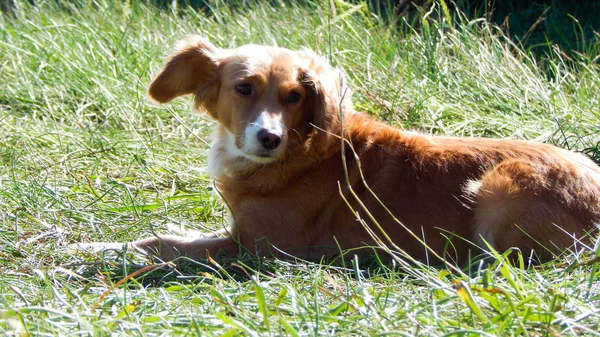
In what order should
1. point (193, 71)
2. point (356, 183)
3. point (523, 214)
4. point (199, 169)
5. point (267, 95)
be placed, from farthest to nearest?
point (199, 169) → point (193, 71) → point (356, 183) → point (267, 95) → point (523, 214)

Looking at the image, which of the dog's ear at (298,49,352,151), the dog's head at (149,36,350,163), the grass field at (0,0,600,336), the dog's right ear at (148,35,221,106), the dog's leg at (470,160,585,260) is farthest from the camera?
the dog's right ear at (148,35,221,106)

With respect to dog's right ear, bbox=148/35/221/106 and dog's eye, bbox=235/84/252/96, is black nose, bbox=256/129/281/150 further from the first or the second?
dog's right ear, bbox=148/35/221/106

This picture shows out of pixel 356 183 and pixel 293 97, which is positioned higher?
pixel 293 97

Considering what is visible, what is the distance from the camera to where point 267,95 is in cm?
411

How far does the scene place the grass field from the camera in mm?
2848

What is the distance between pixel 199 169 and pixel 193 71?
0.96 m

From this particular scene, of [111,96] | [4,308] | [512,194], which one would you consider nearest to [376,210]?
[512,194]

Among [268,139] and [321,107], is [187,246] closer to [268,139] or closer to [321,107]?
[268,139]

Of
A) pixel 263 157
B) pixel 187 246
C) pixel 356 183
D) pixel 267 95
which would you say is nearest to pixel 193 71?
pixel 267 95

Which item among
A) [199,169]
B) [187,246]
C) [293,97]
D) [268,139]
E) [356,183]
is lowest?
[199,169]

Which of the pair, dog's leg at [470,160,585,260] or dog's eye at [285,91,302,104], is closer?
dog's leg at [470,160,585,260]

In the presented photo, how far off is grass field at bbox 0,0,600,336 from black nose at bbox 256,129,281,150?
18.9 inches

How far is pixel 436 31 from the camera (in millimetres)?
6582

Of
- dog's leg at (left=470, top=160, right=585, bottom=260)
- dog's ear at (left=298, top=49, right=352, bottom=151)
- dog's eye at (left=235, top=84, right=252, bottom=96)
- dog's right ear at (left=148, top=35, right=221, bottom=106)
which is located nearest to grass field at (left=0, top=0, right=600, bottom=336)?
dog's leg at (left=470, top=160, right=585, bottom=260)
